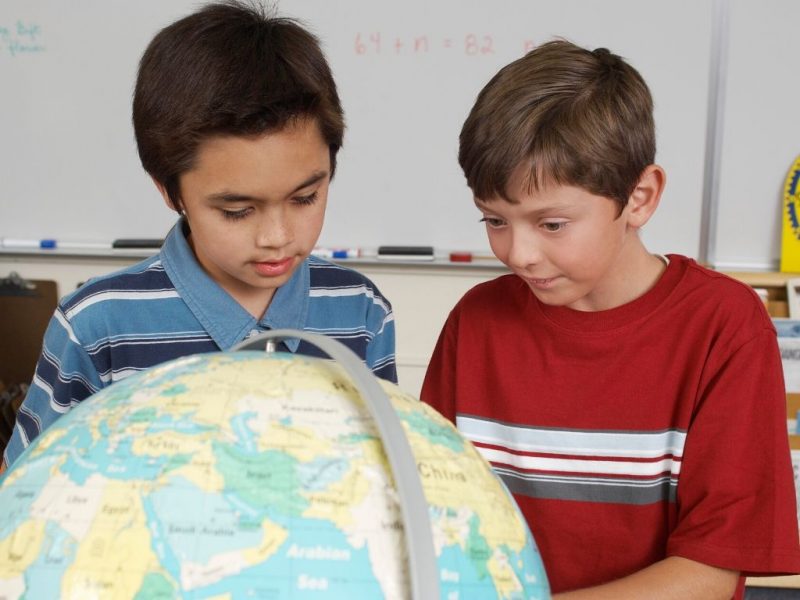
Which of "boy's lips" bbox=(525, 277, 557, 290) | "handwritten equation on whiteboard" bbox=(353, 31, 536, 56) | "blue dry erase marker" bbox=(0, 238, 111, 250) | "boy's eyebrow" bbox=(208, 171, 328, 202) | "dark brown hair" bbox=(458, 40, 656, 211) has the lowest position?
"blue dry erase marker" bbox=(0, 238, 111, 250)

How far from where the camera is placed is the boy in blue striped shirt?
984mm

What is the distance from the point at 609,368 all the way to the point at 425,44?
1.56m

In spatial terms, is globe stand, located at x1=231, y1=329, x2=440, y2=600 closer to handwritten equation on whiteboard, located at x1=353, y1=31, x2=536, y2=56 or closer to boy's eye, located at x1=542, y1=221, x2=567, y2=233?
boy's eye, located at x1=542, y1=221, x2=567, y2=233

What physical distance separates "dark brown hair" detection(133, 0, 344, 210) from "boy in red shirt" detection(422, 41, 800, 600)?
20cm

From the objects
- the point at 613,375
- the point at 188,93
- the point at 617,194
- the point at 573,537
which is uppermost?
the point at 188,93

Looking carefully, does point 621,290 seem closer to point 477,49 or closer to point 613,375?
point 613,375

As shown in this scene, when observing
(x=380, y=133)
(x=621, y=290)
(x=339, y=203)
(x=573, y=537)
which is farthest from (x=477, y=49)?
(x=573, y=537)

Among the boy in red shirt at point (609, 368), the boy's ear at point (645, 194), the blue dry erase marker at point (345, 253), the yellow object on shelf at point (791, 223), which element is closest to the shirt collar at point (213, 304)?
the boy in red shirt at point (609, 368)

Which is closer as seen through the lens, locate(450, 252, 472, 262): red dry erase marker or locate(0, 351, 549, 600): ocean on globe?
locate(0, 351, 549, 600): ocean on globe

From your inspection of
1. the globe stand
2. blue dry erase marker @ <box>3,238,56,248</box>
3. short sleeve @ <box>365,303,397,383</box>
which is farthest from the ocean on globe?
blue dry erase marker @ <box>3,238,56,248</box>

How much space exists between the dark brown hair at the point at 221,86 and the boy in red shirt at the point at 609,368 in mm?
199

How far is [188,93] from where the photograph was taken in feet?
3.31

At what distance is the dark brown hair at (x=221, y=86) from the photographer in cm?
99

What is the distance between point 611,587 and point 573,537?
151 mm
